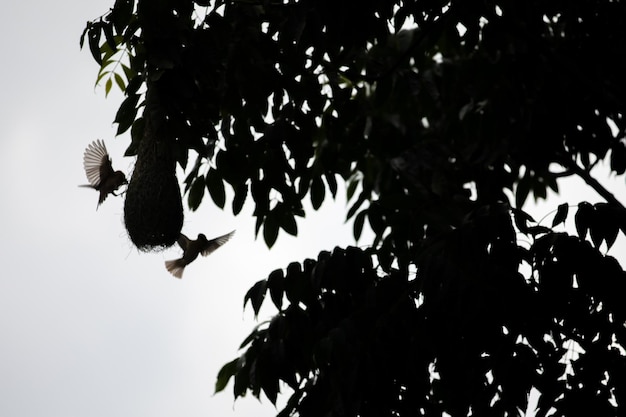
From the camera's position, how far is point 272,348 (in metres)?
2.64

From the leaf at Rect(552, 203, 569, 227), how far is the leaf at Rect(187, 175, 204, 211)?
1.17 metres

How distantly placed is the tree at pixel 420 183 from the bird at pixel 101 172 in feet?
0.76

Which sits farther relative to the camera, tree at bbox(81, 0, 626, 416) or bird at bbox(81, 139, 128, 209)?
bird at bbox(81, 139, 128, 209)

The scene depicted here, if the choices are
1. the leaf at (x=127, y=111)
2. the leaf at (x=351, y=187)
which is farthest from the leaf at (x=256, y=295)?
the leaf at (x=351, y=187)

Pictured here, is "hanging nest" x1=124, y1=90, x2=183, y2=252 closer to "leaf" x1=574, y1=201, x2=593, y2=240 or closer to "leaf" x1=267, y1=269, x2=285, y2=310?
"leaf" x1=267, y1=269, x2=285, y2=310

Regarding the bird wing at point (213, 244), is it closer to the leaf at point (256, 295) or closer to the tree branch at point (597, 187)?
the leaf at point (256, 295)

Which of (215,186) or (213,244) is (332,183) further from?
(213,244)

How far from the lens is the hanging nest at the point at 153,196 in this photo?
2807 mm

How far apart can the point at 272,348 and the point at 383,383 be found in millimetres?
358

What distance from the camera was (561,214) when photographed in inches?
111

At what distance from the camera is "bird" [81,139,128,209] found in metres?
3.23

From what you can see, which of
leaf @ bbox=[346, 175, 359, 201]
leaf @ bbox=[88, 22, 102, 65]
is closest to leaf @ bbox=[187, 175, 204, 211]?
leaf @ bbox=[88, 22, 102, 65]

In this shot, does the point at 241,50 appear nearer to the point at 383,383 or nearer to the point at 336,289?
the point at 336,289

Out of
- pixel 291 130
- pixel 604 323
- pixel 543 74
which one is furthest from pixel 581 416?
pixel 291 130
